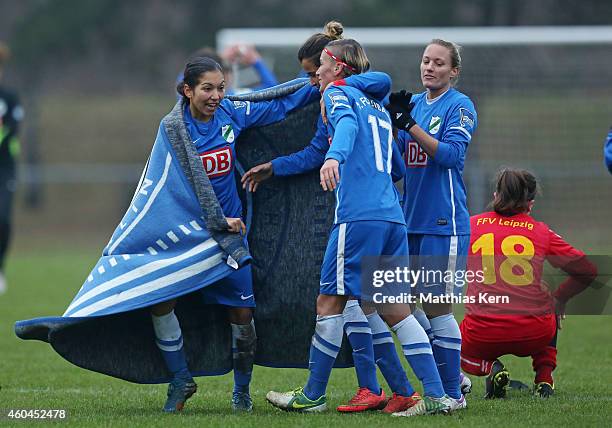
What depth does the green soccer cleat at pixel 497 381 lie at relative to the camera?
6480mm

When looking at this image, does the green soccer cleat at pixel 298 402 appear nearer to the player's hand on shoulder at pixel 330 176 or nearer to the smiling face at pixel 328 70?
the player's hand on shoulder at pixel 330 176

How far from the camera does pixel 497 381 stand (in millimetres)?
6504

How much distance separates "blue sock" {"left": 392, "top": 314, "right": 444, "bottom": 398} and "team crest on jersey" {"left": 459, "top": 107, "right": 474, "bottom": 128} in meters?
1.11

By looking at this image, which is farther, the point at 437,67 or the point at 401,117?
the point at 437,67

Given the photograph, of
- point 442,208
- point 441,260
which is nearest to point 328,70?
point 442,208

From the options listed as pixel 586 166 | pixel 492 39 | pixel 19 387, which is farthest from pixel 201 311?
pixel 586 166

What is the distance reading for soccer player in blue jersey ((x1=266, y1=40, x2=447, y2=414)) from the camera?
5.61 meters

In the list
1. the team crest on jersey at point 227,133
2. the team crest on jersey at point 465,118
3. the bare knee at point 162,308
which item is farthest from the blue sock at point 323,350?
the team crest on jersey at point 465,118

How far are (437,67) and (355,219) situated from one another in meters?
1.07

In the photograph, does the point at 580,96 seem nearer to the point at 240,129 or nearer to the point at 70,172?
the point at 240,129

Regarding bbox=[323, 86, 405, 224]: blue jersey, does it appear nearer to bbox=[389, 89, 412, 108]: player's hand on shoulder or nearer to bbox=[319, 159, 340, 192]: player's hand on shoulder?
bbox=[389, 89, 412, 108]: player's hand on shoulder

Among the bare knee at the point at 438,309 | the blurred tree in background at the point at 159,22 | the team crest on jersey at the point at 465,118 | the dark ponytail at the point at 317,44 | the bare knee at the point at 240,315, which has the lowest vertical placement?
the bare knee at the point at 240,315

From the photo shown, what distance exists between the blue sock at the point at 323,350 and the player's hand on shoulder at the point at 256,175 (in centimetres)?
93

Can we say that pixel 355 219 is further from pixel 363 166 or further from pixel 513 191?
pixel 513 191
